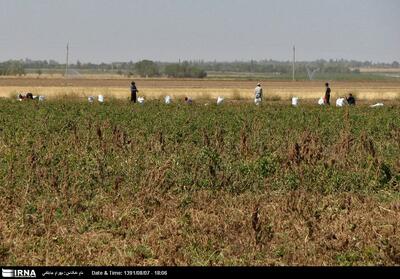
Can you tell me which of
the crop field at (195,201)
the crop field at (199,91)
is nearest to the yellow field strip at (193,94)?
the crop field at (199,91)

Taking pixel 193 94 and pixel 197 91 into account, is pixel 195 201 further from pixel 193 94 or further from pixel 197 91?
pixel 197 91

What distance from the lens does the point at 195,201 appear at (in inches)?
276

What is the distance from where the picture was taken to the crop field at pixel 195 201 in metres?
5.34

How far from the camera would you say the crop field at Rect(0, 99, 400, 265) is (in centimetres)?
534
